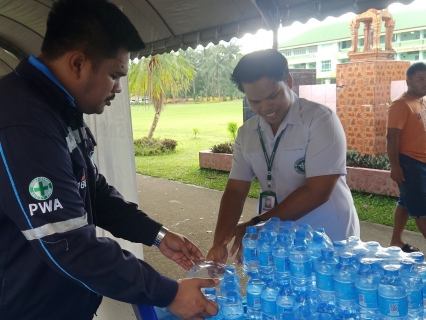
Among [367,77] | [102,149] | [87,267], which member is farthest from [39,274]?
[367,77]

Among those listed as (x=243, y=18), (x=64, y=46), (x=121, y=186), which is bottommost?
(x=121, y=186)

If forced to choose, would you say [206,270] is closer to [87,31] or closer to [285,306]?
[285,306]

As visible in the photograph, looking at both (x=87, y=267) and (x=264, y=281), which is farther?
(x=264, y=281)

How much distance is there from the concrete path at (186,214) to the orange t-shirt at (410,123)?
1.27m

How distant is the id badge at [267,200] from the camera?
6.70ft

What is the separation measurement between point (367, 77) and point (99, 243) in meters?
8.34

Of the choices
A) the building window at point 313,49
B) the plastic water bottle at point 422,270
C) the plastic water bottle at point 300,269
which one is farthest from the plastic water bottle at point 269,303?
the building window at point 313,49

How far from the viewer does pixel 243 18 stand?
→ 3.20m

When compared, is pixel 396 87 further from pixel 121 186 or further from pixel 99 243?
pixel 99 243

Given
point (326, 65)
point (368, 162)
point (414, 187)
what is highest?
point (326, 65)

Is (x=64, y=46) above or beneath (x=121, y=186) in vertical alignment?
above

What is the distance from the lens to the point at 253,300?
1370 millimetres

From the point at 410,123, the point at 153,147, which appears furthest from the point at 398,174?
the point at 153,147

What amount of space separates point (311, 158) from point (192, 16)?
2.17 m
